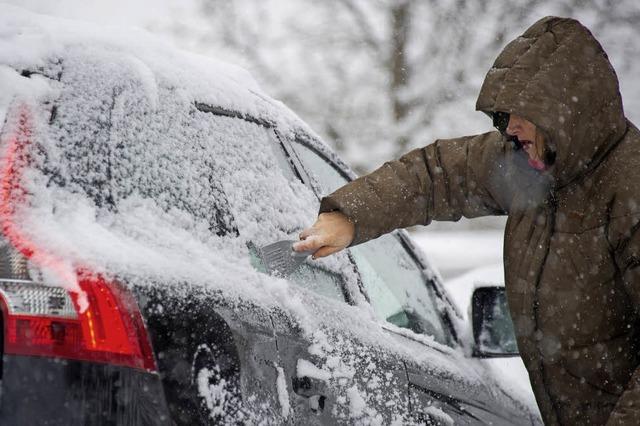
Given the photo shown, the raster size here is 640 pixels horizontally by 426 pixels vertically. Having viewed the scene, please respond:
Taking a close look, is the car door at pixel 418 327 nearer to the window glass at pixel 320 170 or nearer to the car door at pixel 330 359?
the window glass at pixel 320 170

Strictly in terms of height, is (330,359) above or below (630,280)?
below

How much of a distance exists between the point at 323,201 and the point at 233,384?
2.93 feet

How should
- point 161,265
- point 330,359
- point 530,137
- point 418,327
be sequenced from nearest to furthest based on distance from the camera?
point 161,265, point 330,359, point 530,137, point 418,327

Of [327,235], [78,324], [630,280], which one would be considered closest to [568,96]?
[630,280]

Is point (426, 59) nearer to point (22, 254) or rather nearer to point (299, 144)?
point (299, 144)

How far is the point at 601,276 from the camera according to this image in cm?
192

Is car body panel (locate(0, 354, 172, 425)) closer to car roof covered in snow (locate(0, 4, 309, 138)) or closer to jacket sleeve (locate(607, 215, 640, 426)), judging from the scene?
car roof covered in snow (locate(0, 4, 309, 138))

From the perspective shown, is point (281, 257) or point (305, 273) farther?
point (305, 273)

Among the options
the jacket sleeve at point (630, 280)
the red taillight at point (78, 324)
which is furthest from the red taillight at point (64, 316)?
the jacket sleeve at point (630, 280)

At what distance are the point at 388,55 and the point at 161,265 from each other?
47.1 ft

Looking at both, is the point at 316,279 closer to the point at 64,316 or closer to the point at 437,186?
the point at 437,186

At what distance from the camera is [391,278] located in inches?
110

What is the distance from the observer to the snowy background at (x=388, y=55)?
14.6 meters

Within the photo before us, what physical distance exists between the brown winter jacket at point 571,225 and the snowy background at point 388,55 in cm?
1258
